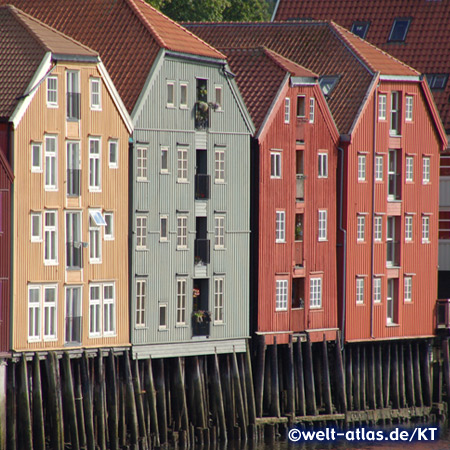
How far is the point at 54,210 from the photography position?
275 ft

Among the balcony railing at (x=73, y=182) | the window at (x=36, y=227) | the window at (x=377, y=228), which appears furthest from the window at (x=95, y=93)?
the window at (x=377, y=228)

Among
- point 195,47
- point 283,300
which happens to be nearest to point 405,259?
point 283,300

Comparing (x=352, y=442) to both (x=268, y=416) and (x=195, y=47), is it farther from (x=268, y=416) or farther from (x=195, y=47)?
(x=195, y=47)

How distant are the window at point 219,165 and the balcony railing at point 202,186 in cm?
77

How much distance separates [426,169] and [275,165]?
41.5 feet

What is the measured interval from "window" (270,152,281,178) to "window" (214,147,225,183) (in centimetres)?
341

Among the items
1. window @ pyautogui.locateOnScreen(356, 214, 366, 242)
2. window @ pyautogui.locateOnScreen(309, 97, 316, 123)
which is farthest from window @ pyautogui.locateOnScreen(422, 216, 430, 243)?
window @ pyautogui.locateOnScreen(309, 97, 316, 123)

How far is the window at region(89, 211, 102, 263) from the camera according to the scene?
85.9 meters

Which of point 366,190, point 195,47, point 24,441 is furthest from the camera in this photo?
point 366,190

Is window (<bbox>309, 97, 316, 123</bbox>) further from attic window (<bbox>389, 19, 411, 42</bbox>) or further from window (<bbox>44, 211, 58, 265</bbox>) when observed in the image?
attic window (<bbox>389, 19, 411, 42</bbox>)

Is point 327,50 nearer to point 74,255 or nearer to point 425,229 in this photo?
point 425,229

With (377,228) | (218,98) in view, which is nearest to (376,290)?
(377,228)

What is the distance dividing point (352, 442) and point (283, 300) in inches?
285

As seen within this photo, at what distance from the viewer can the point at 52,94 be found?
83812 mm
